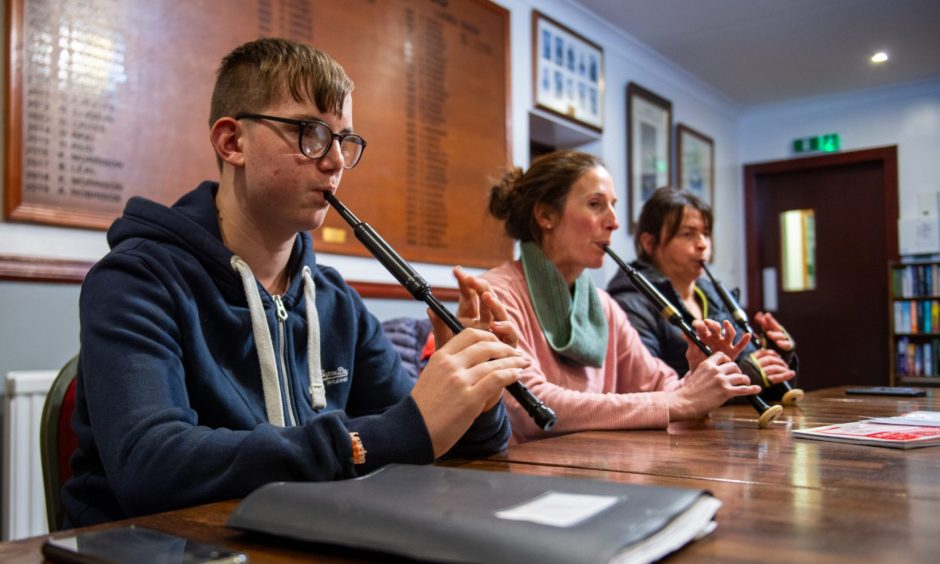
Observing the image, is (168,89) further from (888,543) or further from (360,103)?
(888,543)

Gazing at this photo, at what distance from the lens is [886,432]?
119 centimetres

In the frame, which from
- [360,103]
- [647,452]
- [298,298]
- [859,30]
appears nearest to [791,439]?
[647,452]

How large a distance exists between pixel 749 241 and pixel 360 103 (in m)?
4.01

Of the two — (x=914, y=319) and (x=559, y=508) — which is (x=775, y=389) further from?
(x=914, y=319)

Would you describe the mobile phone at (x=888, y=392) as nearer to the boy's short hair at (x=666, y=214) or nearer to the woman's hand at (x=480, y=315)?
the boy's short hair at (x=666, y=214)

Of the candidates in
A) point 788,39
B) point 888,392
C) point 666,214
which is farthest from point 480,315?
point 788,39

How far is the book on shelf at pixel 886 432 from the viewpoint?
1094 millimetres

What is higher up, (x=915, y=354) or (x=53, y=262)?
(x=53, y=262)

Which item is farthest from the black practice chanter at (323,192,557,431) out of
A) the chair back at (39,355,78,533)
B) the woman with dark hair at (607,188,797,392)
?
the woman with dark hair at (607,188,797,392)

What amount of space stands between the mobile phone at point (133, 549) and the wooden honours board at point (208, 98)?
140 centimetres

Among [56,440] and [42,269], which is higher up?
[42,269]

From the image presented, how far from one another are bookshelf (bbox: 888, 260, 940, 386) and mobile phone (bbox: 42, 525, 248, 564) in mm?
5280

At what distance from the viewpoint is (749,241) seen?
5.83 meters

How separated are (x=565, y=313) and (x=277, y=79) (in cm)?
91
